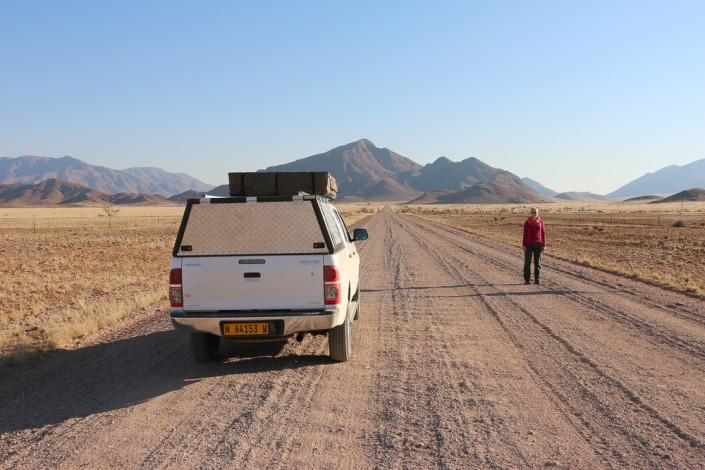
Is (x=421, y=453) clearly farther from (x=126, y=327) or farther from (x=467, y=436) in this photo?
(x=126, y=327)

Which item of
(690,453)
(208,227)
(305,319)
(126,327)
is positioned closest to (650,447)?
(690,453)

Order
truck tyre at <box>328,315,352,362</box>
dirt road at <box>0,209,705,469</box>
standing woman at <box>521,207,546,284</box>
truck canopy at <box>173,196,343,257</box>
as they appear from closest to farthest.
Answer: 1. dirt road at <box>0,209,705,469</box>
2. truck canopy at <box>173,196,343,257</box>
3. truck tyre at <box>328,315,352,362</box>
4. standing woman at <box>521,207,546,284</box>

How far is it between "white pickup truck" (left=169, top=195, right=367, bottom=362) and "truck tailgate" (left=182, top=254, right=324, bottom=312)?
11 millimetres

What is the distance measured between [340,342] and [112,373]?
2.88 m

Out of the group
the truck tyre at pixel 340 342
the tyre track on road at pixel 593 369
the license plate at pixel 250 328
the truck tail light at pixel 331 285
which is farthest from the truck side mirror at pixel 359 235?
the license plate at pixel 250 328

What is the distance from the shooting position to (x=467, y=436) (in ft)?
13.8

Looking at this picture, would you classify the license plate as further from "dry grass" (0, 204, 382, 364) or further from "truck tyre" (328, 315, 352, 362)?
"dry grass" (0, 204, 382, 364)

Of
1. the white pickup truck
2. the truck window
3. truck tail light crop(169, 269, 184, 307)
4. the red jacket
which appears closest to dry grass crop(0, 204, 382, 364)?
truck tail light crop(169, 269, 184, 307)

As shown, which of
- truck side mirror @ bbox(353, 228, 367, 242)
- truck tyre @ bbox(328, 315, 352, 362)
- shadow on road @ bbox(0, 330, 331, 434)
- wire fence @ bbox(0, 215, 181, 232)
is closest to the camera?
shadow on road @ bbox(0, 330, 331, 434)

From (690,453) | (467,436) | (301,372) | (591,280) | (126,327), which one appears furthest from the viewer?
(591,280)

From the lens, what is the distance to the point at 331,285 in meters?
5.76

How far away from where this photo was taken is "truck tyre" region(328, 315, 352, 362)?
6273 millimetres

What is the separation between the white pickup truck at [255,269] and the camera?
570 cm

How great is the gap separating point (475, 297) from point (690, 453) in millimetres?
7057
